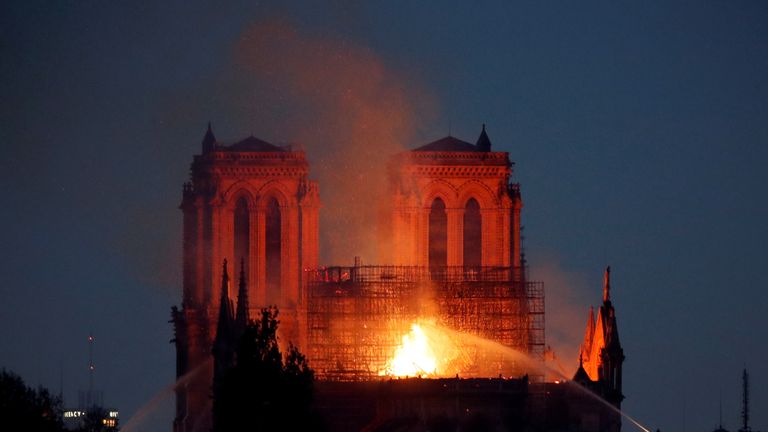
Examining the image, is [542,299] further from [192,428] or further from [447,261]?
[192,428]

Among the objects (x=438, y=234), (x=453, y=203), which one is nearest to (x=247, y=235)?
(x=438, y=234)

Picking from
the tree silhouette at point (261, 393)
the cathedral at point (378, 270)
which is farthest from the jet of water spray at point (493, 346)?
the tree silhouette at point (261, 393)

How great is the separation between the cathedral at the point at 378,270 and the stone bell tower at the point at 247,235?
0.20ft

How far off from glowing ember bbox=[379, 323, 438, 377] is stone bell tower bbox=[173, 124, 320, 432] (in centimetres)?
646

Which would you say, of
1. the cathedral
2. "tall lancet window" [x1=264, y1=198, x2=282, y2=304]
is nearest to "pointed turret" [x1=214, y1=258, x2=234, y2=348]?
Result: the cathedral

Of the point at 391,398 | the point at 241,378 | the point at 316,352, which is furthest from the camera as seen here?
the point at 316,352

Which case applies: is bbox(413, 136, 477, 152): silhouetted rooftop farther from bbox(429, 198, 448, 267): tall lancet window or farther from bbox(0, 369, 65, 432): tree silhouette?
bbox(0, 369, 65, 432): tree silhouette

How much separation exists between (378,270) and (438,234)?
452 centimetres

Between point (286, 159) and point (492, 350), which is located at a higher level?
point (286, 159)

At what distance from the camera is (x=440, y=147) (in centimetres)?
18188

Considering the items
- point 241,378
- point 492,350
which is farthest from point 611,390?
point 241,378

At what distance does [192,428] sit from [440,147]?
22.7 m

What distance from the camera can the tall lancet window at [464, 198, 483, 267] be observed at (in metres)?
182

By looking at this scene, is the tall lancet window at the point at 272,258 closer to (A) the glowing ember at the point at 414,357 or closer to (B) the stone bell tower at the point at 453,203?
(B) the stone bell tower at the point at 453,203
